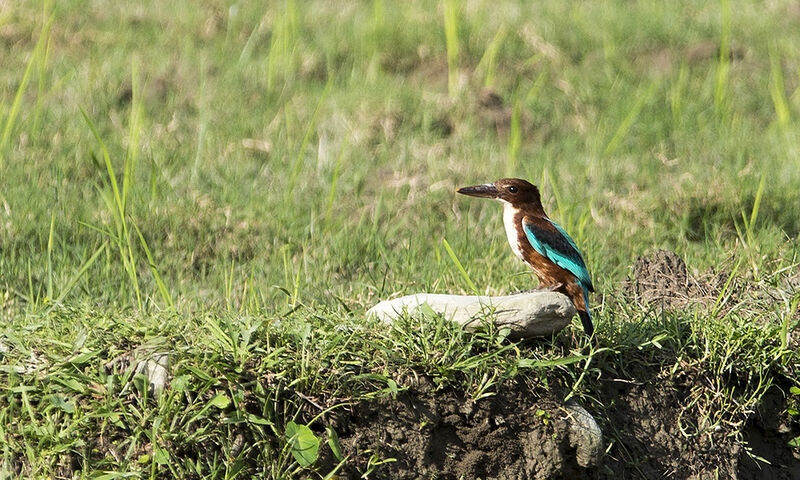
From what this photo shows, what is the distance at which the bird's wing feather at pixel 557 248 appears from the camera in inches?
148

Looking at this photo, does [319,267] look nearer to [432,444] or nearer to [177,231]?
[177,231]

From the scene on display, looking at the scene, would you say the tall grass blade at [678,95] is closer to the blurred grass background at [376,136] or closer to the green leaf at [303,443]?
the blurred grass background at [376,136]

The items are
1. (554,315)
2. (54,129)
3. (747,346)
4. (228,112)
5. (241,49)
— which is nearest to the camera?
(554,315)

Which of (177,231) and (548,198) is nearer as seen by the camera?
(177,231)

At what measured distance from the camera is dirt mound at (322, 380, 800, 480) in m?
3.25

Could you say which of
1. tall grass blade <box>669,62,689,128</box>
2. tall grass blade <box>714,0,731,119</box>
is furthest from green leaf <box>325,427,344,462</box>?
tall grass blade <box>714,0,731,119</box>

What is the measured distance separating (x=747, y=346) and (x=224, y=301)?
2.34 m

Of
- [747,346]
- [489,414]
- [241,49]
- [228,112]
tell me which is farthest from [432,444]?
[241,49]

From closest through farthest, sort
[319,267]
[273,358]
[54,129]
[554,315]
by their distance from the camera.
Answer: [273,358] < [554,315] < [319,267] < [54,129]

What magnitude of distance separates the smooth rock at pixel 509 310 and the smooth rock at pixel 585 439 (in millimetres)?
315

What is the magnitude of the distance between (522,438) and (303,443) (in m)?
0.79

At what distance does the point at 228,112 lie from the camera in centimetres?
642

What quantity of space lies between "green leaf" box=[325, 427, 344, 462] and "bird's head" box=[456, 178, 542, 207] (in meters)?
1.23

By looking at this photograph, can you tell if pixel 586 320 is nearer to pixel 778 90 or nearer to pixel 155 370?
pixel 155 370
